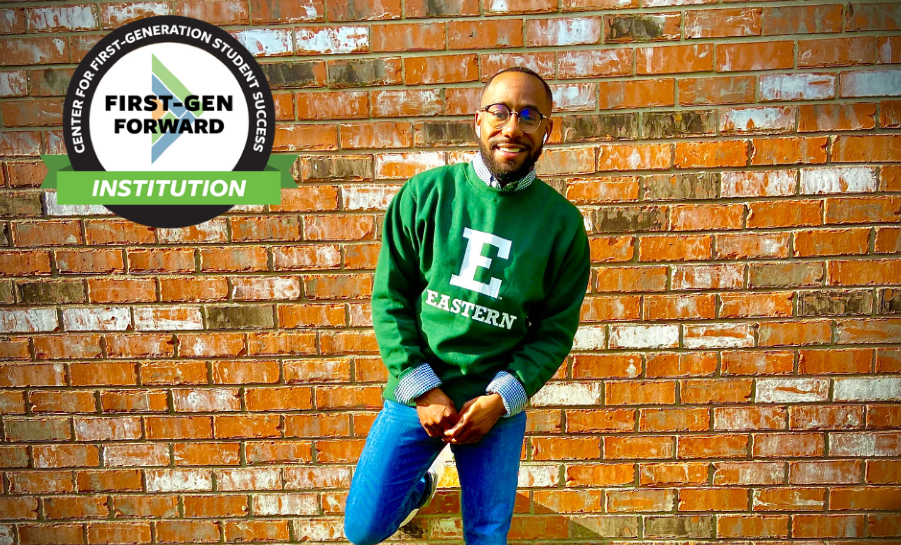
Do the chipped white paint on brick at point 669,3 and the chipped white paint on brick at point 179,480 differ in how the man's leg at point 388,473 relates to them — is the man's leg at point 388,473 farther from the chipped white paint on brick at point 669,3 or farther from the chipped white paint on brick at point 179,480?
the chipped white paint on brick at point 669,3

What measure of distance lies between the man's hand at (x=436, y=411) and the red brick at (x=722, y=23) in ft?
5.09

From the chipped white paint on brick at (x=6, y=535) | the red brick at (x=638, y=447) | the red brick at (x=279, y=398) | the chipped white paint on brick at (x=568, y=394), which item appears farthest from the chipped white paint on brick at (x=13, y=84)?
the red brick at (x=638, y=447)

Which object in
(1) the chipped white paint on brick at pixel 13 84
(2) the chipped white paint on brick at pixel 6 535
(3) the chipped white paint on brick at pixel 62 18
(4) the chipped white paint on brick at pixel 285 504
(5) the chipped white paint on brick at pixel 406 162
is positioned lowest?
(2) the chipped white paint on brick at pixel 6 535

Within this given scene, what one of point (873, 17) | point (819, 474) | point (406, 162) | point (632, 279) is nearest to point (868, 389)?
point (819, 474)

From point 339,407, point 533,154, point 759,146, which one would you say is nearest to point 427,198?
point 533,154

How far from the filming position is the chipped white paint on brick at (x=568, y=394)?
223cm

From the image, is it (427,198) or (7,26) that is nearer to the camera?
(427,198)

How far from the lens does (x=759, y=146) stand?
2.09 metres

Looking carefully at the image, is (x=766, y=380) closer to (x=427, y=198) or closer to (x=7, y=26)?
(x=427, y=198)

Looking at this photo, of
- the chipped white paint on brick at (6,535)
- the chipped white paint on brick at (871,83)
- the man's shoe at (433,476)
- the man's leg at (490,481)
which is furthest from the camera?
the chipped white paint on brick at (6,535)

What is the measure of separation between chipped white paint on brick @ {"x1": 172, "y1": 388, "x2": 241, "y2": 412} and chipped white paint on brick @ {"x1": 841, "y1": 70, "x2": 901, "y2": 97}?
2.57 meters

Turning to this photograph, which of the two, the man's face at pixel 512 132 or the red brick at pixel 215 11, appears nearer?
the man's face at pixel 512 132

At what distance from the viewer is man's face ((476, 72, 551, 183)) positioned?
1622mm

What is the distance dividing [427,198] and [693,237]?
42.3 inches
